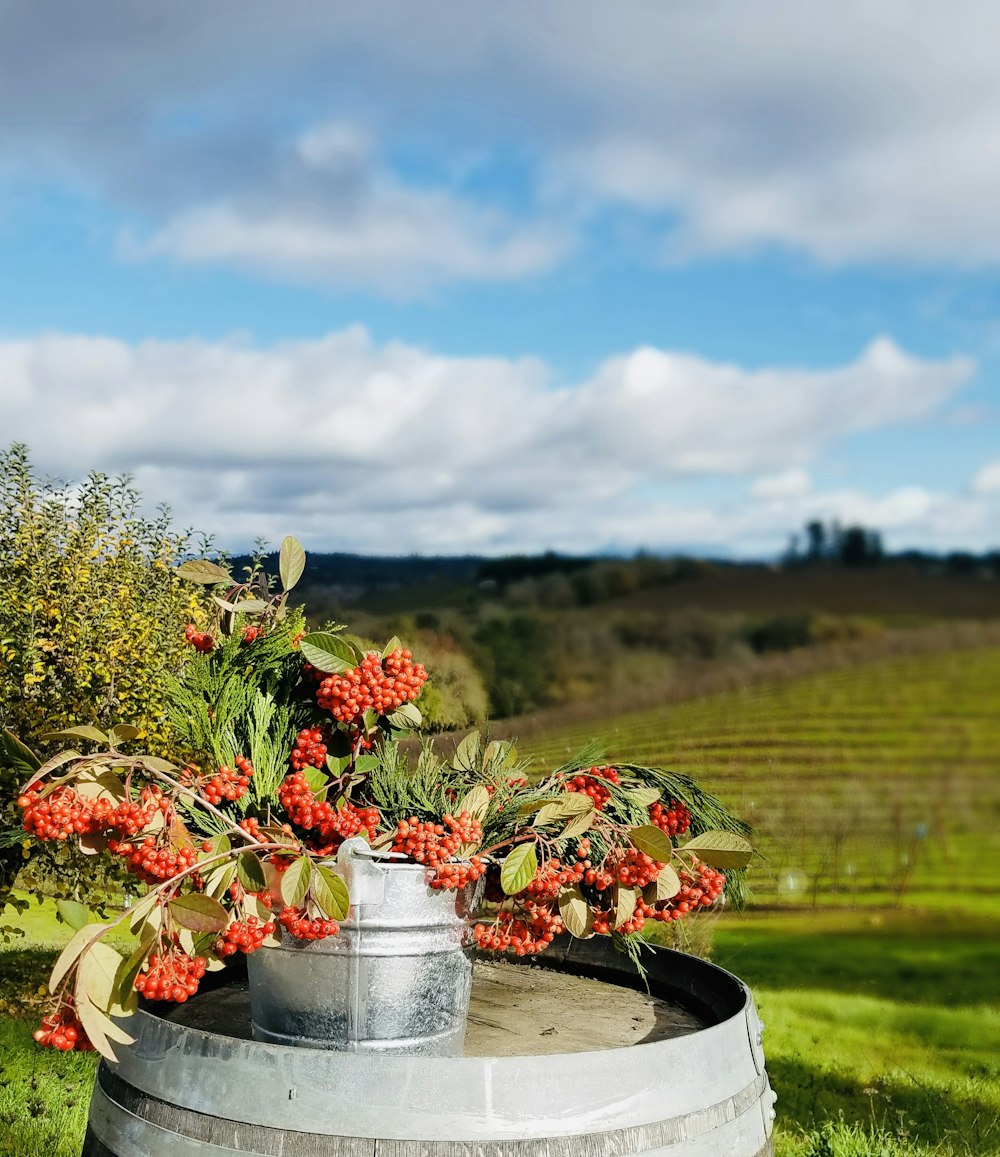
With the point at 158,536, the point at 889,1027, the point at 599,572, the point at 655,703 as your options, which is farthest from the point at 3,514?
the point at 889,1027

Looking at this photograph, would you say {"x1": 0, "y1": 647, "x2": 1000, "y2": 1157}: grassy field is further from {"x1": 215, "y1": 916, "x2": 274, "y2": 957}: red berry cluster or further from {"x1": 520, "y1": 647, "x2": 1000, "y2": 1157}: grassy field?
{"x1": 215, "y1": 916, "x2": 274, "y2": 957}: red berry cluster

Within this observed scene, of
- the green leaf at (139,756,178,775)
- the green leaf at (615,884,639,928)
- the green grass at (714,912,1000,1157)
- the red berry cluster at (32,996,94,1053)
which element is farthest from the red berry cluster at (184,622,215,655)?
the green grass at (714,912,1000,1157)

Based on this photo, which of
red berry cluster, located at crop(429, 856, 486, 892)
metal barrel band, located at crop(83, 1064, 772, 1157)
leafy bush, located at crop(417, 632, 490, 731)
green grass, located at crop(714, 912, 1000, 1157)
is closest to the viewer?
metal barrel band, located at crop(83, 1064, 772, 1157)

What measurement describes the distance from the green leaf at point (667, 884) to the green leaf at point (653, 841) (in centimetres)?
5

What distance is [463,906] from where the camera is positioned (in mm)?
1995

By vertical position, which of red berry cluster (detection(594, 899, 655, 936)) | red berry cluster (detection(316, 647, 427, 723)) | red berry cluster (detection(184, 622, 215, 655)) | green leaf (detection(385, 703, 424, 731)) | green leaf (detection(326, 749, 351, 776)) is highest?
red berry cluster (detection(184, 622, 215, 655))

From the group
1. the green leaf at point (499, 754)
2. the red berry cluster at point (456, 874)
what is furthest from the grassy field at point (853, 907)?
the red berry cluster at point (456, 874)

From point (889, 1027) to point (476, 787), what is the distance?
822cm

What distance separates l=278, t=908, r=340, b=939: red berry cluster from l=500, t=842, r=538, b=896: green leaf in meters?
0.31

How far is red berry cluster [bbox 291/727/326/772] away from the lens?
2092 mm

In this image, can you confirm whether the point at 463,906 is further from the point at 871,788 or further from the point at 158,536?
the point at 158,536

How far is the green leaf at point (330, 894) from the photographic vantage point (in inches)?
69.7

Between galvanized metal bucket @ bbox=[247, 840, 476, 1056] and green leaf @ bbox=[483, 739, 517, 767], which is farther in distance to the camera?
green leaf @ bbox=[483, 739, 517, 767]

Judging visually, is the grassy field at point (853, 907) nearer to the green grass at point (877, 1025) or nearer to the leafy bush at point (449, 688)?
the green grass at point (877, 1025)
